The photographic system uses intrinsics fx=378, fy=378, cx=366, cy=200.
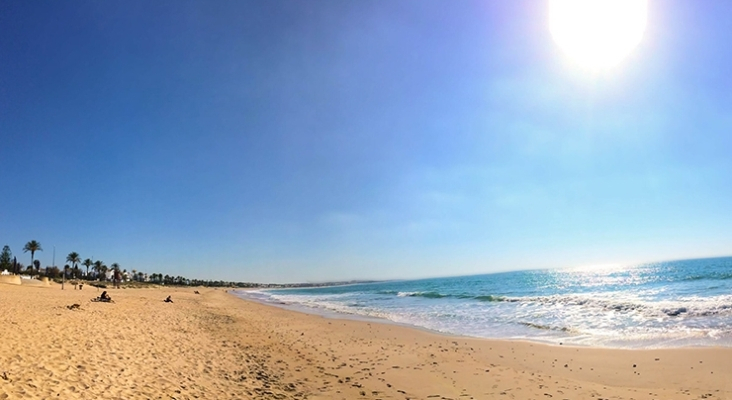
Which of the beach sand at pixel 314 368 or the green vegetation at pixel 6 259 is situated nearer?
the beach sand at pixel 314 368

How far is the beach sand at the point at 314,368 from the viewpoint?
8328 mm

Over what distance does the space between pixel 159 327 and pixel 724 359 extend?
65.9 feet

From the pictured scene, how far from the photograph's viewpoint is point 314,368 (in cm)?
1170

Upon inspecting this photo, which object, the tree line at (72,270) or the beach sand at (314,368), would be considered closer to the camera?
the beach sand at (314,368)

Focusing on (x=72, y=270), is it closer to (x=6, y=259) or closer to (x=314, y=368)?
(x=6, y=259)

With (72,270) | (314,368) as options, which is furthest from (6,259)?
(314,368)

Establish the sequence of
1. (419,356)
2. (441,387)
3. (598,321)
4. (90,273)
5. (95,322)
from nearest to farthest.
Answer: (441,387) → (419,356) → (95,322) → (598,321) → (90,273)

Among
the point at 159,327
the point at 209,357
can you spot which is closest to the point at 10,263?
the point at 159,327

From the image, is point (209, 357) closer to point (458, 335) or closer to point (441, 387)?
point (441, 387)

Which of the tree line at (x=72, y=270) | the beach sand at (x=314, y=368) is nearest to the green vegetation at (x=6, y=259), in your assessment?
the tree line at (x=72, y=270)

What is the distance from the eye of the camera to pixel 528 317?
23.0 metres

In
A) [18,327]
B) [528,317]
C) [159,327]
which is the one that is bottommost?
[528,317]

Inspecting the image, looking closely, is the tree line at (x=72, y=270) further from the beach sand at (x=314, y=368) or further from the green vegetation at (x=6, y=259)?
the beach sand at (x=314, y=368)

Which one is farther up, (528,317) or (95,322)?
(95,322)
